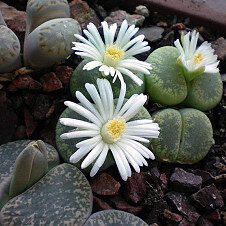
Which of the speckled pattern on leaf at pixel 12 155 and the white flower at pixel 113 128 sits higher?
the white flower at pixel 113 128

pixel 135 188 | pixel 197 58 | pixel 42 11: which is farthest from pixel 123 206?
pixel 42 11

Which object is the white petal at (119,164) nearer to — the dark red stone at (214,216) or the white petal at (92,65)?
the white petal at (92,65)

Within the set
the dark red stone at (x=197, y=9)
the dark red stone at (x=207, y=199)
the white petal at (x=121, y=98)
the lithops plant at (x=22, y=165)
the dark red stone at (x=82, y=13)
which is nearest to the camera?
the lithops plant at (x=22, y=165)

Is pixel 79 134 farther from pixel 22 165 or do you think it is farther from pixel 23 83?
pixel 23 83

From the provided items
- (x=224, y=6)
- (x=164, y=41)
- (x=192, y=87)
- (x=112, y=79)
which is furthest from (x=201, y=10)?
(x=112, y=79)

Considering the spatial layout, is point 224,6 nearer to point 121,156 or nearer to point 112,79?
point 112,79

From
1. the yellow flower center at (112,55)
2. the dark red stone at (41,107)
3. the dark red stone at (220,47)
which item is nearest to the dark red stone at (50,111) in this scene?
the dark red stone at (41,107)
